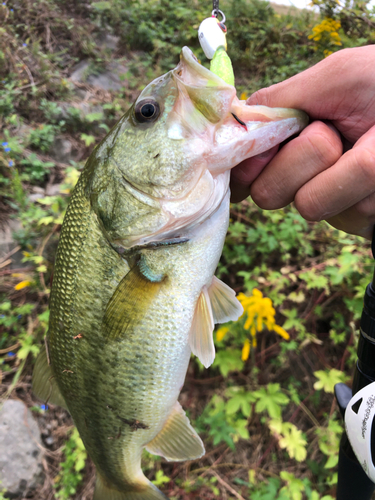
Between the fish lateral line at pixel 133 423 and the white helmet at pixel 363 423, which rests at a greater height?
the white helmet at pixel 363 423

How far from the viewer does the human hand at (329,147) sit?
37.9 inches

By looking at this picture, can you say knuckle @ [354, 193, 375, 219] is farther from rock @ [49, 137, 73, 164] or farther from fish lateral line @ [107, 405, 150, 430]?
rock @ [49, 137, 73, 164]

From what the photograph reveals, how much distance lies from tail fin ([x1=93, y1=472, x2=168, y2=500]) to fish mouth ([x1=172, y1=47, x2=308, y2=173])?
147 cm

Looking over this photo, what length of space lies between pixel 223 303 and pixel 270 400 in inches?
51.6

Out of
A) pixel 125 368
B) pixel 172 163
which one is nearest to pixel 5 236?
pixel 125 368

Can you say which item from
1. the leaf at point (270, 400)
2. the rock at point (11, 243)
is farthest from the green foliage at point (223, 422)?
the rock at point (11, 243)

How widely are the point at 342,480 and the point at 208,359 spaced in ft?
2.61

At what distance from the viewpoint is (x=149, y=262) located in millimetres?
1106

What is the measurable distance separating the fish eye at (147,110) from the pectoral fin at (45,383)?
113 cm

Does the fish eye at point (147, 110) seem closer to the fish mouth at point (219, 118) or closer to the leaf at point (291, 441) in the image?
the fish mouth at point (219, 118)

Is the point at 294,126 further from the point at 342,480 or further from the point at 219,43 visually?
the point at 342,480

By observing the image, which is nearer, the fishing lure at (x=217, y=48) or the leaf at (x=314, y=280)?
the fishing lure at (x=217, y=48)

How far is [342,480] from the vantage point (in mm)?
1270

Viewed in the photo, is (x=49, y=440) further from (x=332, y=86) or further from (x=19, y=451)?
(x=332, y=86)
